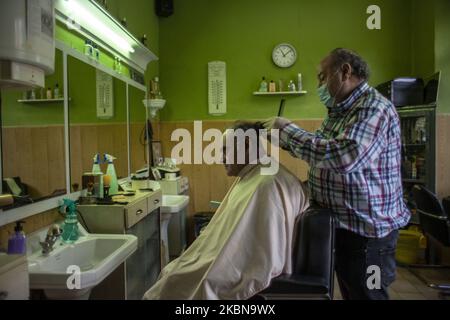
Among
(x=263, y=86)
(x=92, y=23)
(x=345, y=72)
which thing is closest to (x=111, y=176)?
(x=92, y=23)

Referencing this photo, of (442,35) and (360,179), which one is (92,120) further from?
(442,35)

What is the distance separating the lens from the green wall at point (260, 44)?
13.0 ft

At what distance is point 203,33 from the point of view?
4074 mm

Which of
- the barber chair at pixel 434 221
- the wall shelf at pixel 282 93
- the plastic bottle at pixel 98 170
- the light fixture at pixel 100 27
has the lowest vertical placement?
the barber chair at pixel 434 221

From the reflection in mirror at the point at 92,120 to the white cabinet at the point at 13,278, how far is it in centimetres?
112

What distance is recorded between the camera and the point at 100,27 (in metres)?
2.50

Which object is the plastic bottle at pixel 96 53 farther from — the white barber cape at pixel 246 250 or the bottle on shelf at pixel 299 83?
the bottle on shelf at pixel 299 83

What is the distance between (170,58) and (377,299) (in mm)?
3499

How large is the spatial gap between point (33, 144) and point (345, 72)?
148 centimetres

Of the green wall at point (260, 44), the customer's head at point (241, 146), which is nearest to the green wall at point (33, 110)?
the customer's head at point (241, 146)

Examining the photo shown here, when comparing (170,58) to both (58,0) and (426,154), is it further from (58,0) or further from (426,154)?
(426,154)

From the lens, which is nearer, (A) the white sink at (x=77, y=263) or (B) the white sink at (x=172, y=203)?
(A) the white sink at (x=77, y=263)

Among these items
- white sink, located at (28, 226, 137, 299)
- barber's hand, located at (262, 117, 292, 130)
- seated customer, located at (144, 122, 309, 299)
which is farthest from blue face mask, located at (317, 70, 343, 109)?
white sink, located at (28, 226, 137, 299)
